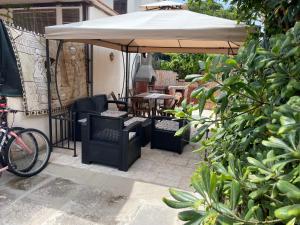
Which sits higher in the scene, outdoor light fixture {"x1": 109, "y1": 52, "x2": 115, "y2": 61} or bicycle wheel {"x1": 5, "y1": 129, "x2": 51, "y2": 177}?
outdoor light fixture {"x1": 109, "y1": 52, "x2": 115, "y2": 61}

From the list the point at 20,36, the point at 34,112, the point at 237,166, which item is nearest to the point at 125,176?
the point at 34,112

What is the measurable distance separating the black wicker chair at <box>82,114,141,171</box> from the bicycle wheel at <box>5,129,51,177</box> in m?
0.62

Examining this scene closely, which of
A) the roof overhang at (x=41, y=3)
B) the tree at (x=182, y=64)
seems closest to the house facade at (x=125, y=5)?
the tree at (x=182, y=64)

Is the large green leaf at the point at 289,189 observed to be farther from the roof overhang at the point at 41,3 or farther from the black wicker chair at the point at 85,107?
the roof overhang at the point at 41,3

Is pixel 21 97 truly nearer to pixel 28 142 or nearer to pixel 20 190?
pixel 28 142

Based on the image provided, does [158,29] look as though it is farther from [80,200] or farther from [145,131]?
[80,200]

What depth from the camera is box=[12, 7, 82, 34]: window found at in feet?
19.0

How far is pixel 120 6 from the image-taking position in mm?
15227

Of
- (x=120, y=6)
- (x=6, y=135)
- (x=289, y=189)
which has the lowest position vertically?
(x=6, y=135)

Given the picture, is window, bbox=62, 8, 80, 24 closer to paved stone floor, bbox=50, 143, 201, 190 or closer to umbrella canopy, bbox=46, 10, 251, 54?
umbrella canopy, bbox=46, 10, 251, 54

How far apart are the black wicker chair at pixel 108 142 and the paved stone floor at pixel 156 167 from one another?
0.12 m

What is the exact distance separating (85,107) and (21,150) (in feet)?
6.10

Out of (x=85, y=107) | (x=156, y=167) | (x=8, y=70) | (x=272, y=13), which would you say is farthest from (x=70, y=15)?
(x=272, y=13)

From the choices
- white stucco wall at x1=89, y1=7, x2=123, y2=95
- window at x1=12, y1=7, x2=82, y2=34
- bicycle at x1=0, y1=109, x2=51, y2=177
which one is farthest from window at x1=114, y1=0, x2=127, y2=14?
bicycle at x1=0, y1=109, x2=51, y2=177
